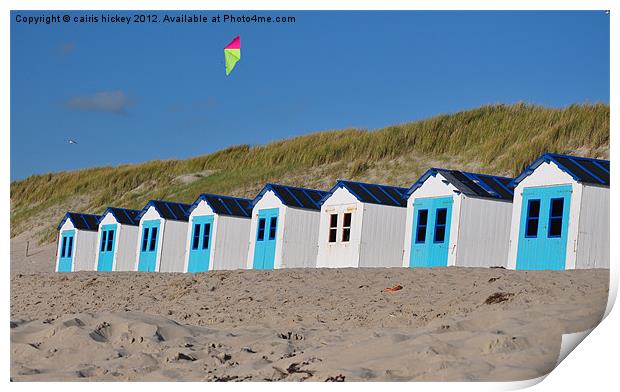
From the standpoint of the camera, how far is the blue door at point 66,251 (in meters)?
30.7

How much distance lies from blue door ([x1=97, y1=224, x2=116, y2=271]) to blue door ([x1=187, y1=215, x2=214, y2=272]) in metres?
3.97

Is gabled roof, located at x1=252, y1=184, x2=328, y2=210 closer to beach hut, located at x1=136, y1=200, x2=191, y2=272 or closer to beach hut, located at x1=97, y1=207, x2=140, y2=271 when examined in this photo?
beach hut, located at x1=136, y1=200, x2=191, y2=272

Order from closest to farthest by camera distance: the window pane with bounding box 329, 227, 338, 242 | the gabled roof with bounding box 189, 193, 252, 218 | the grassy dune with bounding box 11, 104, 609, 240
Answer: the window pane with bounding box 329, 227, 338, 242
the gabled roof with bounding box 189, 193, 252, 218
the grassy dune with bounding box 11, 104, 609, 240

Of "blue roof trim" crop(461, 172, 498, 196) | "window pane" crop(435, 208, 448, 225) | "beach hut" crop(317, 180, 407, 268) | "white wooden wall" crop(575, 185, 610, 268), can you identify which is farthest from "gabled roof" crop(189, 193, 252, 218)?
"white wooden wall" crop(575, 185, 610, 268)

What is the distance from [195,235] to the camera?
25844 mm

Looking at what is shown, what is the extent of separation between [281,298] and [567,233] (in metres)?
4.87

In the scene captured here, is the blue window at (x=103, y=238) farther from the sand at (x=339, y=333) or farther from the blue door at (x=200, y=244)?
the sand at (x=339, y=333)

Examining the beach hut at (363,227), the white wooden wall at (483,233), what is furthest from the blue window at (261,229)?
the white wooden wall at (483,233)

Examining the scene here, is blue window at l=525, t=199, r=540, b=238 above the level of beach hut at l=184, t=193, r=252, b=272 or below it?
above

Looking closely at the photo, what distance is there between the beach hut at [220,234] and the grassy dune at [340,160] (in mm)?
9344

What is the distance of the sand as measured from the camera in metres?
8.16

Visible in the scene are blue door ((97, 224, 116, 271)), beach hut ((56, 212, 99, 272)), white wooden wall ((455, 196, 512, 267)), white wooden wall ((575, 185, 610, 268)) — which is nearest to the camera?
white wooden wall ((575, 185, 610, 268))

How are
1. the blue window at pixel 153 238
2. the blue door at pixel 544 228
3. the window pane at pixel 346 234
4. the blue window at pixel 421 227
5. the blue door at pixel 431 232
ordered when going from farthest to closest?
1. the blue window at pixel 153 238
2. the window pane at pixel 346 234
3. the blue window at pixel 421 227
4. the blue door at pixel 431 232
5. the blue door at pixel 544 228

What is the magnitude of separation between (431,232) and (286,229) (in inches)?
186
